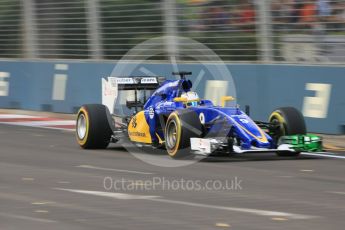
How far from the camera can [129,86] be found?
1284 centimetres

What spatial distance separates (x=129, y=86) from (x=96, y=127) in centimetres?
82

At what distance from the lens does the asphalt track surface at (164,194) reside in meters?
6.94

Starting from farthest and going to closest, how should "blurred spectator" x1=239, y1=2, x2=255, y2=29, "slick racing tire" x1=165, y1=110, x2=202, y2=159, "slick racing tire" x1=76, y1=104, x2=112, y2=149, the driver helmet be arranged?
"blurred spectator" x1=239, y1=2, x2=255, y2=29 < "slick racing tire" x1=76, y1=104, x2=112, y2=149 < the driver helmet < "slick racing tire" x1=165, y1=110, x2=202, y2=159

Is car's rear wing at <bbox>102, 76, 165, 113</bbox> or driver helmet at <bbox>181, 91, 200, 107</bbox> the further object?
car's rear wing at <bbox>102, 76, 165, 113</bbox>

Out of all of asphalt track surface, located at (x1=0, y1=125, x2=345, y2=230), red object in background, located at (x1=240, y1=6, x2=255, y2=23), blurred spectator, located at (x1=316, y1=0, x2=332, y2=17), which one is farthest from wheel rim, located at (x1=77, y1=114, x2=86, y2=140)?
blurred spectator, located at (x1=316, y1=0, x2=332, y2=17)

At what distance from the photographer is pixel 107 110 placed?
12.9m

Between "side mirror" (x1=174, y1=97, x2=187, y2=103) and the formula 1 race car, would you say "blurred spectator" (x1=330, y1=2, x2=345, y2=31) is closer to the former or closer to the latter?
the formula 1 race car

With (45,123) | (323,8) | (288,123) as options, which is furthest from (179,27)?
(288,123)

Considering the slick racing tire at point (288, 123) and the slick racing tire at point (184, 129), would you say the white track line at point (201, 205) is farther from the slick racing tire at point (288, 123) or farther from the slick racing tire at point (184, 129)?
the slick racing tire at point (288, 123)

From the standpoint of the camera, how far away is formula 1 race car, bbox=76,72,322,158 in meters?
11.1

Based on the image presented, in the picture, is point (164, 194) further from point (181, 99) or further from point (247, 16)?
point (247, 16)

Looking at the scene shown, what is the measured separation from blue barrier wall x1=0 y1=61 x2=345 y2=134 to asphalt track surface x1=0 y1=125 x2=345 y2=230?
2439 millimetres

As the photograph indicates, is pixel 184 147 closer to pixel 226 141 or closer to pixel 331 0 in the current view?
pixel 226 141

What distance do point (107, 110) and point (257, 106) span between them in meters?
3.73
